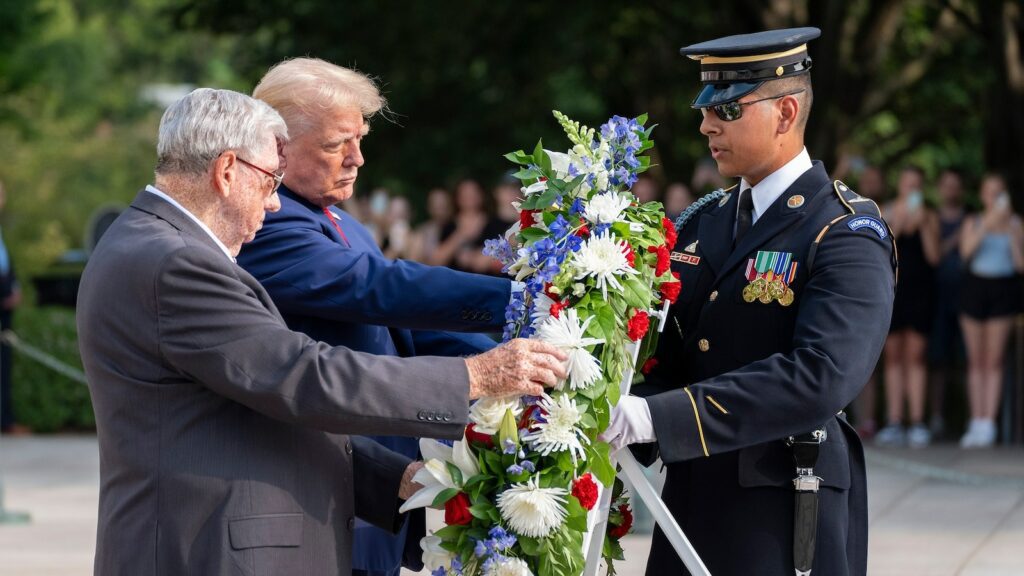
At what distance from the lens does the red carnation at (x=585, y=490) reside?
335 centimetres

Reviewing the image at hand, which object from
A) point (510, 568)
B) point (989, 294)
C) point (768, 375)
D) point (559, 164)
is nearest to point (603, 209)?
point (559, 164)

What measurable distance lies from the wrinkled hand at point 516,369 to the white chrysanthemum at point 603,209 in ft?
1.10

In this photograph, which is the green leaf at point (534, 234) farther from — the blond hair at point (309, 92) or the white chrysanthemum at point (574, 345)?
the blond hair at point (309, 92)

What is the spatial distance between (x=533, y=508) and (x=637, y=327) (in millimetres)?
492

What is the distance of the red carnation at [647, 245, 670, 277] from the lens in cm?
350

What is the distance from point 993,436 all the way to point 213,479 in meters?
9.40

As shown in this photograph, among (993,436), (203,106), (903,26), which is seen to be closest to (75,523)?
(203,106)

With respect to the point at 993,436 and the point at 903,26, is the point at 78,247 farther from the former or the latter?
the point at 993,436

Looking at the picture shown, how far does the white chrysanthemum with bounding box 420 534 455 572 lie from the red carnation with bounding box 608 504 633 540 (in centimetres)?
55

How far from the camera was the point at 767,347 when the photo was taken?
141 inches

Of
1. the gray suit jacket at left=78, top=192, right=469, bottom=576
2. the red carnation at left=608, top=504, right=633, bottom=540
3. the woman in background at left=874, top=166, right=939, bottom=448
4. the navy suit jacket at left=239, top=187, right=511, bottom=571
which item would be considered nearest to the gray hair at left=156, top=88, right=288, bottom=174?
the gray suit jacket at left=78, top=192, right=469, bottom=576

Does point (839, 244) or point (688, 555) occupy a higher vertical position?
point (839, 244)

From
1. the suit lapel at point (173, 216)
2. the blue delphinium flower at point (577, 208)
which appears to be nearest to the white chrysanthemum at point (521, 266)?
the blue delphinium flower at point (577, 208)

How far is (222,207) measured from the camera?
3240 mm
